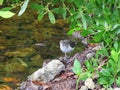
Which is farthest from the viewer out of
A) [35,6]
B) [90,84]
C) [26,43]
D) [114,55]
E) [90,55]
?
[26,43]

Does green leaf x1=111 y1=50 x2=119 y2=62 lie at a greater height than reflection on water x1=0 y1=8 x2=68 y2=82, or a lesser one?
greater

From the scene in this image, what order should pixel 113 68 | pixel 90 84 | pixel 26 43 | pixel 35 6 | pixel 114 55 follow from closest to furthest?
pixel 35 6 → pixel 114 55 → pixel 113 68 → pixel 90 84 → pixel 26 43

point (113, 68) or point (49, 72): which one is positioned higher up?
point (113, 68)

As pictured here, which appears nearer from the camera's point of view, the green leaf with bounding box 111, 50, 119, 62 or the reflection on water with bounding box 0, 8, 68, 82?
the green leaf with bounding box 111, 50, 119, 62

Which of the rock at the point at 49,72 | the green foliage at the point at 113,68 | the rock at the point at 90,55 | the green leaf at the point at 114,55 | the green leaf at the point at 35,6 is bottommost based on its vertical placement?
the rock at the point at 49,72

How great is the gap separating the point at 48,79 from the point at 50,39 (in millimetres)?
2231

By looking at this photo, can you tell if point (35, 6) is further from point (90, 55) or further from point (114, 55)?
point (90, 55)

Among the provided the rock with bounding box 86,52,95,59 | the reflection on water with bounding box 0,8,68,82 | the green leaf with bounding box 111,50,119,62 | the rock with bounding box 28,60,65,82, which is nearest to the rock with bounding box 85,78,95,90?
the rock with bounding box 86,52,95,59

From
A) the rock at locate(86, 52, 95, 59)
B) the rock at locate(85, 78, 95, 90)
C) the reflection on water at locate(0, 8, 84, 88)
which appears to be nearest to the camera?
the rock at locate(85, 78, 95, 90)

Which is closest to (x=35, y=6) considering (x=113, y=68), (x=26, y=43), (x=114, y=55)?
(x=114, y=55)

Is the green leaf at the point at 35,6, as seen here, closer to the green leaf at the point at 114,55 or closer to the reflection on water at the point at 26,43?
the green leaf at the point at 114,55

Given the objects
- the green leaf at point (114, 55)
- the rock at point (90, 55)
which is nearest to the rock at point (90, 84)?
the rock at point (90, 55)

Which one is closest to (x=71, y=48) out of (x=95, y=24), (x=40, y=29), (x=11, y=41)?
(x=11, y=41)

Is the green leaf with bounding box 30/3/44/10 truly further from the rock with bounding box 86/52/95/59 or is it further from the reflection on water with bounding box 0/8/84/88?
the reflection on water with bounding box 0/8/84/88
